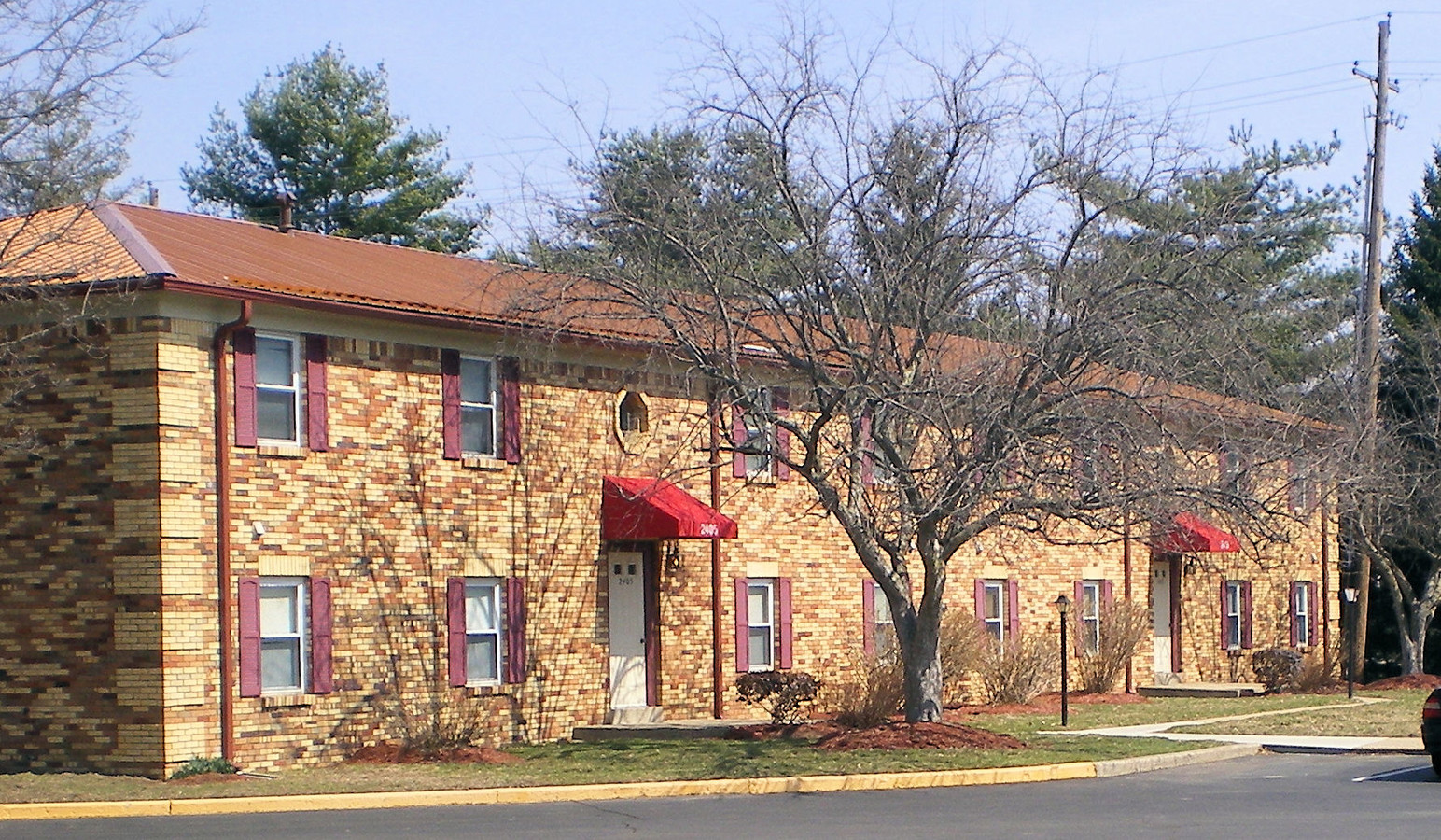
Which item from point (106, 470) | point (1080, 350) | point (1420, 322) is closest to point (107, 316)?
point (106, 470)

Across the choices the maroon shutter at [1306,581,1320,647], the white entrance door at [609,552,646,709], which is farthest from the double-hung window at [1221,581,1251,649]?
the white entrance door at [609,552,646,709]

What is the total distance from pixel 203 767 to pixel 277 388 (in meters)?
4.30

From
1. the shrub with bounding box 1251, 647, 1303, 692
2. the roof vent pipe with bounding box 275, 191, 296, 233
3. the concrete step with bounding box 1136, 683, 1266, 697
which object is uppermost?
the roof vent pipe with bounding box 275, 191, 296, 233

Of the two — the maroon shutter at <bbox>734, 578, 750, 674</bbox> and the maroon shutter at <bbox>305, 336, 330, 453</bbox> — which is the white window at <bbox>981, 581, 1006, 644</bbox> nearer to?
the maroon shutter at <bbox>734, 578, 750, 674</bbox>

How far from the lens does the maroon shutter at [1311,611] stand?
43250 millimetres

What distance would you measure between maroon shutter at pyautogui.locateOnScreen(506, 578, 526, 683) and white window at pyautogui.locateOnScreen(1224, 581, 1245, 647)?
2104 centimetres

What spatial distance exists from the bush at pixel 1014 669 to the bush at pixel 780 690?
651cm

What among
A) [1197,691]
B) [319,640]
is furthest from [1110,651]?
[319,640]

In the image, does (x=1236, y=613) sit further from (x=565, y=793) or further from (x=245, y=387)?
(x=245, y=387)

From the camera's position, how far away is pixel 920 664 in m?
22.5

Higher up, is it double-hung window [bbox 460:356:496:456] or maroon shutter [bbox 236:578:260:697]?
double-hung window [bbox 460:356:496:456]

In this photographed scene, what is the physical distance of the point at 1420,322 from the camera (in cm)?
4553

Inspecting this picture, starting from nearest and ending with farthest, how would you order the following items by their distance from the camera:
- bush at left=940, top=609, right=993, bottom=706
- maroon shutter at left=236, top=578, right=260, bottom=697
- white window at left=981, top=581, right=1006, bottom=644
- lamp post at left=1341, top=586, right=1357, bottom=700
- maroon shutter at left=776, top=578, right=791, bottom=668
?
maroon shutter at left=236, top=578, right=260, bottom=697, maroon shutter at left=776, top=578, right=791, bottom=668, bush at left=940, top=609, right=993, bottom=706, lamp post at left=1341, top=586, right=1357, bottom=700, white window at left=981, top=581, right=1006, bottom=644

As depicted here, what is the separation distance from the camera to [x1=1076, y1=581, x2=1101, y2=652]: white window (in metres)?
34.8
